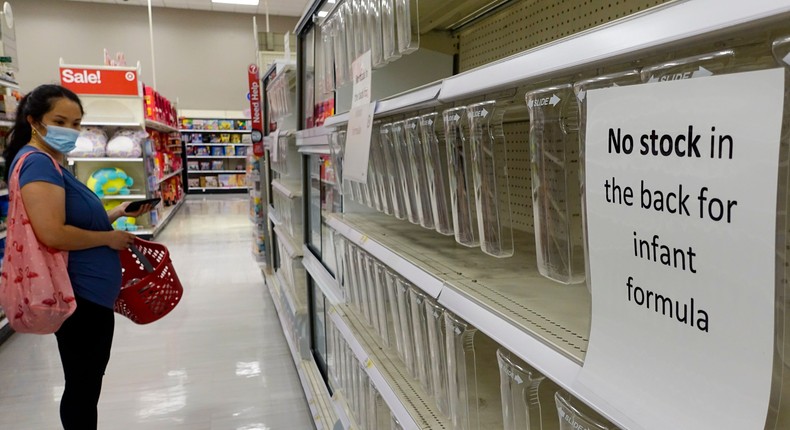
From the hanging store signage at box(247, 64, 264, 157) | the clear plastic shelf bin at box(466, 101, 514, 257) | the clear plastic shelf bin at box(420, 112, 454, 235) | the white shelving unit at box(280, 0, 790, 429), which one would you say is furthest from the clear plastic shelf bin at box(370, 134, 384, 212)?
the hanging store signage at box(247, 64, 264, 157)

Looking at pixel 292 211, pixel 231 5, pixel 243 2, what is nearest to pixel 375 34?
pixel 292 211

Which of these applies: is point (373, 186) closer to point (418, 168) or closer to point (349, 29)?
point (418, 168)

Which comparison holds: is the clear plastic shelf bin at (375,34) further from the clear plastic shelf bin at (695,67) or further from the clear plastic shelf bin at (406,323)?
the clear plastic shelf bin at (695,67)

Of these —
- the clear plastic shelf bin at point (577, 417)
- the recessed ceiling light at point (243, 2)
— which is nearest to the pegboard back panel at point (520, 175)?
the clear plastic shelf bin at point (577, 417)

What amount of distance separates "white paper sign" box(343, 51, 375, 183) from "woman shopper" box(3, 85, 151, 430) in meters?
1.12

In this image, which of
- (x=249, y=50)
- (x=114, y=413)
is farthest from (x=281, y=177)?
(x=249, y=50)

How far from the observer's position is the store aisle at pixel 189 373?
2725 millimetres

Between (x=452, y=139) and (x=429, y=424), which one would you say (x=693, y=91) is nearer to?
(x=452, y=139)

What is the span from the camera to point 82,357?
2031 mm

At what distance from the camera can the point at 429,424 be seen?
118cm

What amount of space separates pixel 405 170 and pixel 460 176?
0.97ft

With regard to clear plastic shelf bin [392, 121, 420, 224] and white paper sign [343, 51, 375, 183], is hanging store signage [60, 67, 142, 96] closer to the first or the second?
white paper sign [343, 51, 375, 183]

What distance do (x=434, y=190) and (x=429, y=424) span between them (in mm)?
527

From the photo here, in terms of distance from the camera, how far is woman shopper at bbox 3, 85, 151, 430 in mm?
2006
